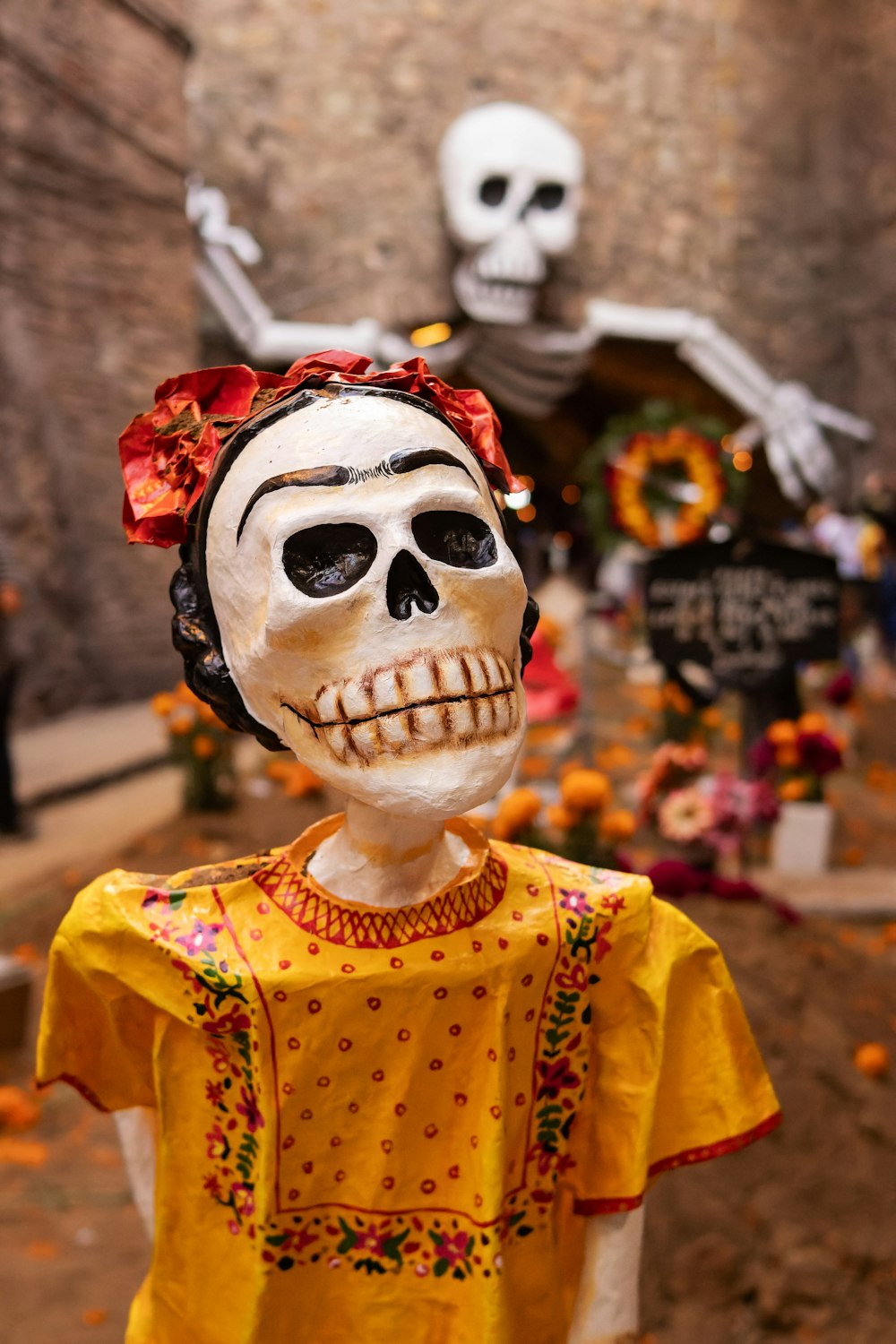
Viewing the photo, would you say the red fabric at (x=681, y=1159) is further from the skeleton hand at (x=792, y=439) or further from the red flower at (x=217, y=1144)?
the skeleton hand at (x=792, y=439)

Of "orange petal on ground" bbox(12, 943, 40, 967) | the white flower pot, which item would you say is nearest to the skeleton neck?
"orange petal on ground" bbox(12, 943, 40, 967)

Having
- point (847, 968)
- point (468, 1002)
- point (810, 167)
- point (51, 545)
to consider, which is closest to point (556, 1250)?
point (468, 1002)

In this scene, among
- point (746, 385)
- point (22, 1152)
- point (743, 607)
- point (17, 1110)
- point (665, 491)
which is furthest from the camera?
point (746, 385)

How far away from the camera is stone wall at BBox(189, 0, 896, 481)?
8.31 m

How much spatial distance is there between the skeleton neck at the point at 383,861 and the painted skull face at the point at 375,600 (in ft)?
0.41

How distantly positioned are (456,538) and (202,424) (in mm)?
334

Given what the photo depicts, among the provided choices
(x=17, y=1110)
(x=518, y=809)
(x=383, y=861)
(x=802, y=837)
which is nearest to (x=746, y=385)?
(x=802, y=837)

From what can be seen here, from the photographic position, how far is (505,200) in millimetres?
8367

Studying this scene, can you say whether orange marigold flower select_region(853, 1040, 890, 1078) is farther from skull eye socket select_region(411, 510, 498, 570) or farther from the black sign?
skull eye socket select_region(411, 510, 498, 570)

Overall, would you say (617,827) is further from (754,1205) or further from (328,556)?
(328,556)

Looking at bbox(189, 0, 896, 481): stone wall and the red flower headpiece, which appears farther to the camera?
bbox(189, 0, 896, 481): stone wall

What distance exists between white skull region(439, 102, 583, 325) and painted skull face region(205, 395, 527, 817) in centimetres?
782

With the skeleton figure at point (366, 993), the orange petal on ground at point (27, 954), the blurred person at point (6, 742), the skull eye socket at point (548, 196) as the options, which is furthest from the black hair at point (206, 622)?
the skull eye socket at point (548, 196)

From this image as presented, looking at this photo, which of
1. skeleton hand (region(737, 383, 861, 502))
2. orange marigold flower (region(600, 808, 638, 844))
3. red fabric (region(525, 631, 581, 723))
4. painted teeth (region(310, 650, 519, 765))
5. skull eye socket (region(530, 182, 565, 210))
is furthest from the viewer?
skeleton hand (region(737, 383, 861, 502))
